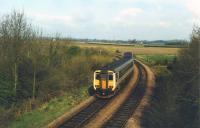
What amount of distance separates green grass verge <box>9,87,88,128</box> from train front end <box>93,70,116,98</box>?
6.21 ft

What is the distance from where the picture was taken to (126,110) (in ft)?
85.8

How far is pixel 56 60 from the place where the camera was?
3947 centimetres

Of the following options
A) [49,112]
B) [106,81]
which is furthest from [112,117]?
[106,81]

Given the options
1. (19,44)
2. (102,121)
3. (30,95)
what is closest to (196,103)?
(102,121)

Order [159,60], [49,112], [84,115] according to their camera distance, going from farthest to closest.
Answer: [159,60], [49,112], [84,115]

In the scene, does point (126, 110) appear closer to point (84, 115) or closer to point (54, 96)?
point (84, 115)

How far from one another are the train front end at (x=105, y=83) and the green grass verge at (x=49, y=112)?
1891mm

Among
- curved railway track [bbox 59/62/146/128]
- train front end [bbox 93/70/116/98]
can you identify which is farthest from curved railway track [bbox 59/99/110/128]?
train front end [bbox 93/70/116/98]

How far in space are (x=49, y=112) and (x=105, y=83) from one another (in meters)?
6.94

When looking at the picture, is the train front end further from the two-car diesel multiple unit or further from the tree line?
the tree line

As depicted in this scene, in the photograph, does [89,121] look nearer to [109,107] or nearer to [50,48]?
[109,107]

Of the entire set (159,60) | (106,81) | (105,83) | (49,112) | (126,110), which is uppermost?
(106,81)

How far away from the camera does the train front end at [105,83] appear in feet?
93.7

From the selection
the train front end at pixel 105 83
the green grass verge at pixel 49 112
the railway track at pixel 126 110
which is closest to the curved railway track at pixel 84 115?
the train front end at pixel 105 83
